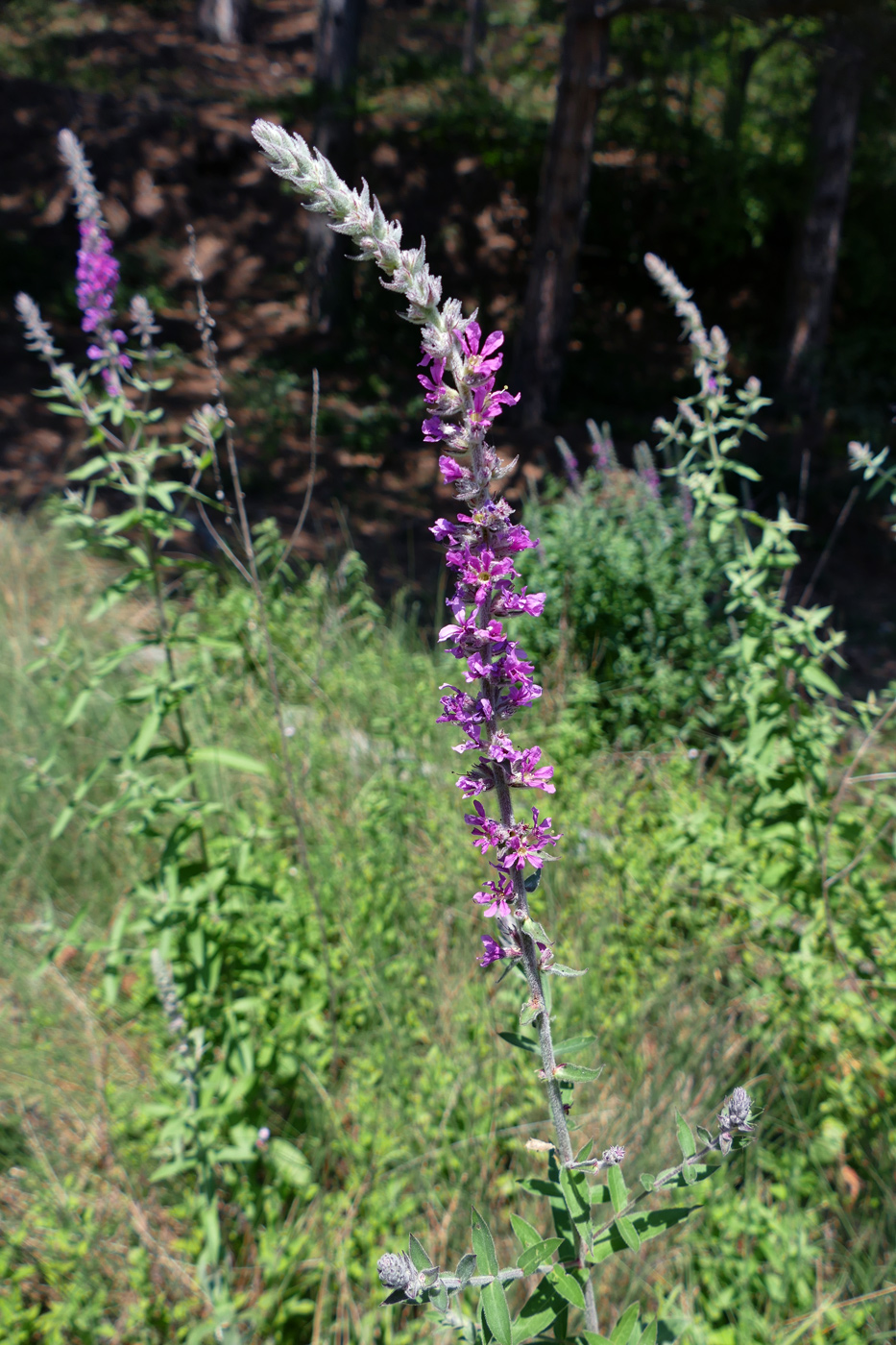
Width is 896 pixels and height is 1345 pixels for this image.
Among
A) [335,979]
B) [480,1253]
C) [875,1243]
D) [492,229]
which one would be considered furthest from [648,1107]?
[492,229]

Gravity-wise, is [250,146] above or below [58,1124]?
above

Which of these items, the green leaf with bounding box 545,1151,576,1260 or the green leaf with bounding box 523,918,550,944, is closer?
the green leaf with bounding box 523,918,550,944

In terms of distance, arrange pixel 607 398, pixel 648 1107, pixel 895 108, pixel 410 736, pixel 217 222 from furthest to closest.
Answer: pixel 217 222 → pixel 607 398 → pixel 895 108 → pixel 410 736 → pixel 648 1107

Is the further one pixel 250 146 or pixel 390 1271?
pixel 250 146

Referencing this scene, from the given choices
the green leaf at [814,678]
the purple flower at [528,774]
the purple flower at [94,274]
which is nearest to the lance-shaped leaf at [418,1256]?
the purple flower at [528,774]

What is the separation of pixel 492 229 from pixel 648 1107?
9570 millimetres

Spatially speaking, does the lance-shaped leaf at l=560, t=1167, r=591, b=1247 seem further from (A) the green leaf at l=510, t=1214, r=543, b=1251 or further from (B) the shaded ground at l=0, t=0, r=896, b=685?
(B) the shaded ground at l=0, t=0, r=896, b=685

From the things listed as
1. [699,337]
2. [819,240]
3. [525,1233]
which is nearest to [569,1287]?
[525,1233]

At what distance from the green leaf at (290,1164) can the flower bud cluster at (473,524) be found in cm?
146

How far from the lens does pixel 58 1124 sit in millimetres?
2469

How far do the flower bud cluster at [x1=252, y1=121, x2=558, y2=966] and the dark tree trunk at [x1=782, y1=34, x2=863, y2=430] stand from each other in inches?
275

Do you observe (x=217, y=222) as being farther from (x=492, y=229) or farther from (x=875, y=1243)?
(x=875, y=1243)

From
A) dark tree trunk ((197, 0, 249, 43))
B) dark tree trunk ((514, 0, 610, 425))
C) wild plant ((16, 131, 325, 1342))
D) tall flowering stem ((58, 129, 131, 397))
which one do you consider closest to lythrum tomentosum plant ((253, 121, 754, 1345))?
wild plant ((16, 131, 325, 1342))

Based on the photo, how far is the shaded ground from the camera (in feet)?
22.6
